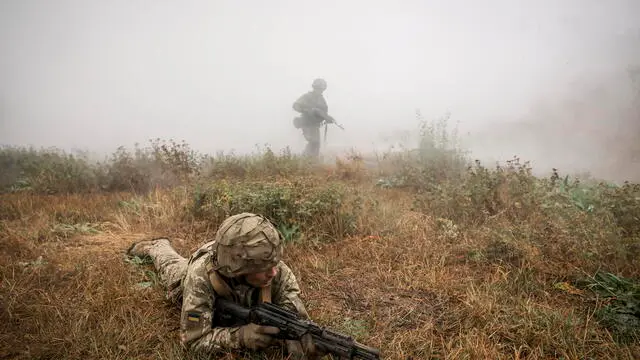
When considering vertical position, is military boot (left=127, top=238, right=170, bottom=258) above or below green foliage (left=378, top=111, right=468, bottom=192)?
below

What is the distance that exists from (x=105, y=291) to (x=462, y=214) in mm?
3897

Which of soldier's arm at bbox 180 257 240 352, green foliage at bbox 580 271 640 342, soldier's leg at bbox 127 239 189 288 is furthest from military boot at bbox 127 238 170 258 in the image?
green foliage at bbox 580 271 640 342

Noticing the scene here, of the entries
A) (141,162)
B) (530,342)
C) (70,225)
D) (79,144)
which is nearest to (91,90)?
(79,144)

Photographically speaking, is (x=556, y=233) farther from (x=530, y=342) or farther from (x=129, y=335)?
(x=129, y=335)

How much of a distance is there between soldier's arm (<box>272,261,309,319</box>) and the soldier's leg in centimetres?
77

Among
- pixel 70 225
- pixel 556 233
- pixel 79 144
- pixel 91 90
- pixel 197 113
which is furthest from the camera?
pixel 91 90

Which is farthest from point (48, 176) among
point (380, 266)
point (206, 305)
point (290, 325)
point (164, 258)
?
point (290, 325)

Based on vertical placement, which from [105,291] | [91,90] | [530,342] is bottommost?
[530,342]

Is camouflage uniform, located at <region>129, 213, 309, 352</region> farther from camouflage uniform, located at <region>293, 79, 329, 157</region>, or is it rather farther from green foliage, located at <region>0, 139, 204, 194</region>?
camouflage uniform, located at <region>293, 79, 329, 157</region>

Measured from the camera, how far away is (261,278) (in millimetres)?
2236

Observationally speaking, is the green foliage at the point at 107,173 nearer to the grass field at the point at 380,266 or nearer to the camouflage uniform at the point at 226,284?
the grass field at the point at 380,266

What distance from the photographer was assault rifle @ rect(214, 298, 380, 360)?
1.93m

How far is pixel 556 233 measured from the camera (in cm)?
351

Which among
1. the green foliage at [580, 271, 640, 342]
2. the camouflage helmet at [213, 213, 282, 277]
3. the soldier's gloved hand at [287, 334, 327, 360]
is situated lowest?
the green foliage at [580, 271, 640, 342]
